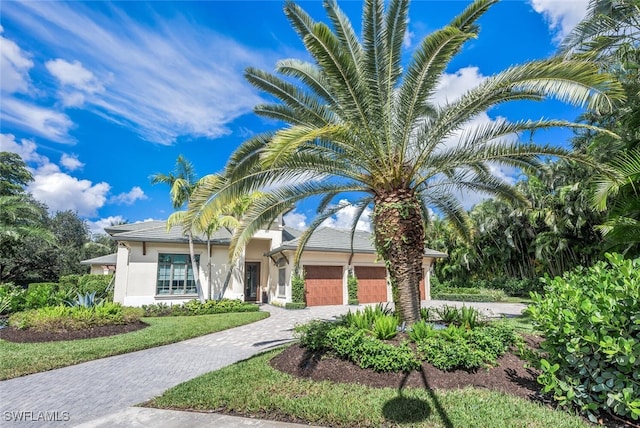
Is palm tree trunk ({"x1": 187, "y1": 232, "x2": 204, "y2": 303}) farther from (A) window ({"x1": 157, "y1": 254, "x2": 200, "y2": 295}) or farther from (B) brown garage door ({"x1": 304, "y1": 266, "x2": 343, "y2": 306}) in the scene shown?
(B) brown garage door ({"x1": 304, "y1": 266, "x2": 343, "y2": 306})

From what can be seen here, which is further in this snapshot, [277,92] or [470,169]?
[470,169]

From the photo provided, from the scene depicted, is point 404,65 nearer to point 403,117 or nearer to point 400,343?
point 403,117

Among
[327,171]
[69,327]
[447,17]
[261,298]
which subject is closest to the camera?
[447,17]

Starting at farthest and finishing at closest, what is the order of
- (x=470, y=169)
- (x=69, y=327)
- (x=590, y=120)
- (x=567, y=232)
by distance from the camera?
(x=567, y=232) < (x=590, y=120) < (x=69, y=327) < (x=470, y=169)

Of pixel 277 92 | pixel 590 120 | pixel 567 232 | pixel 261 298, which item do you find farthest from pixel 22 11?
pixel 567 232

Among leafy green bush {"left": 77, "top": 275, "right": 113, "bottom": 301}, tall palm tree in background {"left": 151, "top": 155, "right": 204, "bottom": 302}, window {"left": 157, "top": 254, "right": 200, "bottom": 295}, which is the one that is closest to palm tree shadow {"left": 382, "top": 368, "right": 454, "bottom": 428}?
tall palm tree in background {"left": 151, "top": 155, "right": 204, "bottom": 302}

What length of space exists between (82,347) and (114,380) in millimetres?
3359

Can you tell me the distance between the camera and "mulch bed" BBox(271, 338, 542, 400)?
505 centimetres

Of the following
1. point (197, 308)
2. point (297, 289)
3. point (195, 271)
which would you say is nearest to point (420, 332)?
point (297, 289)

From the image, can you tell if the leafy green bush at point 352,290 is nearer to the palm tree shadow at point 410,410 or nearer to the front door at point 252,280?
the front door at point 252,280

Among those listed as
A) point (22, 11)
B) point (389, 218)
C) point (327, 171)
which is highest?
point (22, 11)

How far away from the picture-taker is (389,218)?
706 centimetres

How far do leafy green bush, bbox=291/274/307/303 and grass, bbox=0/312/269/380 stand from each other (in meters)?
5.88

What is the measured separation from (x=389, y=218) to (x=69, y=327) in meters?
10.6
